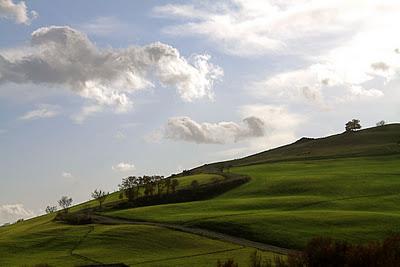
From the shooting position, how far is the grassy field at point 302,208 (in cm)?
8050

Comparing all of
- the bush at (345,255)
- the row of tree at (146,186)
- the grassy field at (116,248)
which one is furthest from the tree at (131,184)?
the bush at (345,255)

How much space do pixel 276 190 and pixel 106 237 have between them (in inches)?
1962

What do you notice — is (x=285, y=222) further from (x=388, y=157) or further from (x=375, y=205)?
(x=388, y=157)

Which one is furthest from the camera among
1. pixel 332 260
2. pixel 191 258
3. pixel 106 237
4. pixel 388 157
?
pixel 388 157

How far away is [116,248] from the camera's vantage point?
75.9m

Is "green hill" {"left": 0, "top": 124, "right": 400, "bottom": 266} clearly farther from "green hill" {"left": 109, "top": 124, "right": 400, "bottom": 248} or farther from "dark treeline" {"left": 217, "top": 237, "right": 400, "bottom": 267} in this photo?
"dark treeline" {"left": 217, "top": 237, "right": 400, "bottom": 267}

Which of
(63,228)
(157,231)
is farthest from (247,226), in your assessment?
(63,228)

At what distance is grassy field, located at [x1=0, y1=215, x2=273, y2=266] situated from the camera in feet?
224

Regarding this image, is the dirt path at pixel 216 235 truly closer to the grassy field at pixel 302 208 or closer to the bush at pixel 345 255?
the grassy field at pixel 302 208

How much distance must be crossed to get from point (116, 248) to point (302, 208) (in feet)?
118

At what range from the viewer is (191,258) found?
67.8m

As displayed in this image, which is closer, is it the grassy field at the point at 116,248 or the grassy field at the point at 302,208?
the grassy field at the point at 116,248

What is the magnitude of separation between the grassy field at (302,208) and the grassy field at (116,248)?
797cm

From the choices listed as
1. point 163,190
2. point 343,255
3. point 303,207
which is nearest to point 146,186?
point 163,190
